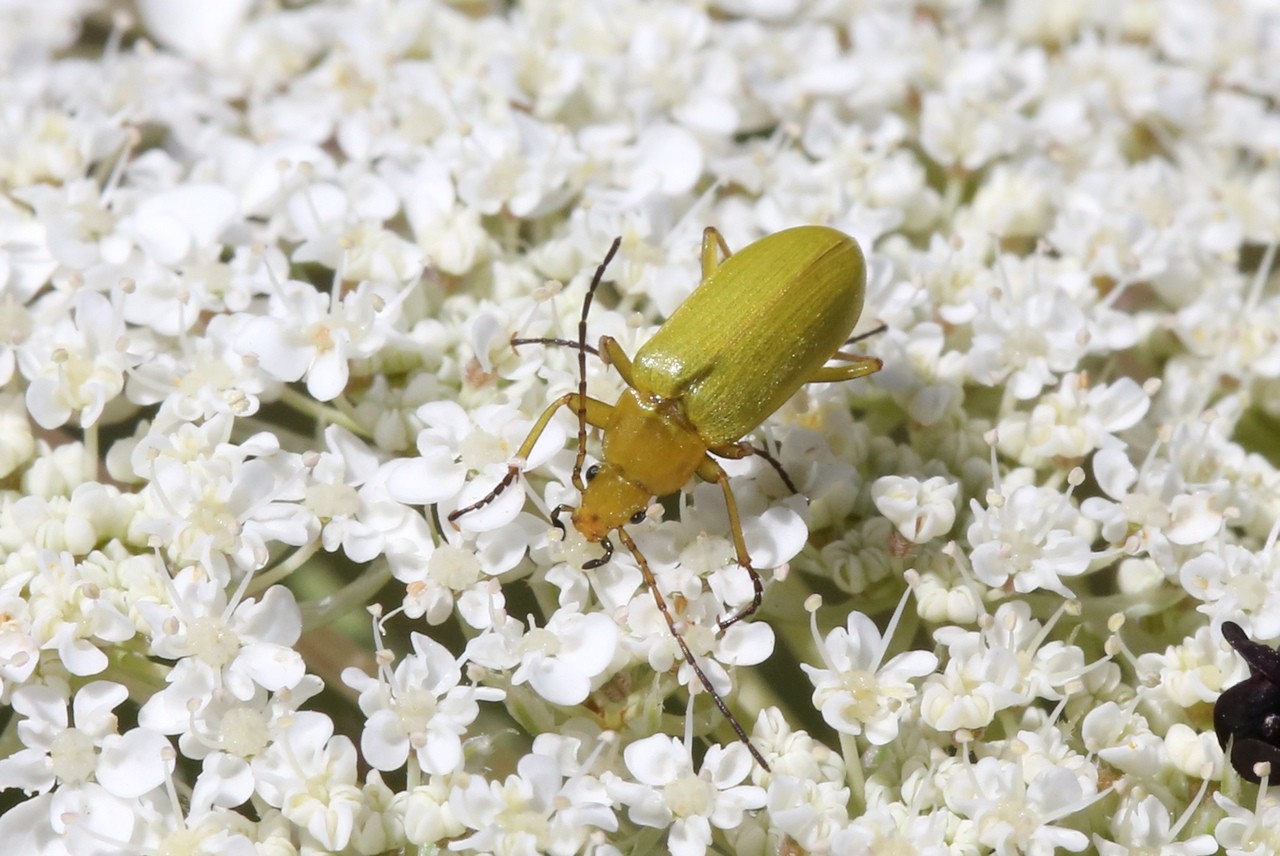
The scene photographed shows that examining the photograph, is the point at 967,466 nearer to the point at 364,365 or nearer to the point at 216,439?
the point at 364,365

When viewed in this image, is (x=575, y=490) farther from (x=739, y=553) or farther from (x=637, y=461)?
(x=739, y=553)

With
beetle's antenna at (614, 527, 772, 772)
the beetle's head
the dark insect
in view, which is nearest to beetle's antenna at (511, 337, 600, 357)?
the beetle's head

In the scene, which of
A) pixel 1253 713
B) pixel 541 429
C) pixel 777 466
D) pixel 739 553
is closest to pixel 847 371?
pixel 777 466

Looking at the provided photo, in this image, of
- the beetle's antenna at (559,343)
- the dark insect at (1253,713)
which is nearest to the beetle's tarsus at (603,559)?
the beetle's antenna at (559,343)

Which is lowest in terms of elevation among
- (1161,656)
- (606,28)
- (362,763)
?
(362,763)

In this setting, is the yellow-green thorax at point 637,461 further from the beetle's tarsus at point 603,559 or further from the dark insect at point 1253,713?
the dark insect at point 1253,713

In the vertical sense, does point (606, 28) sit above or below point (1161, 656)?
above

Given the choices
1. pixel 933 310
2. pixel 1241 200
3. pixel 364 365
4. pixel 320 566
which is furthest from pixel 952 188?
pixel 320 566
